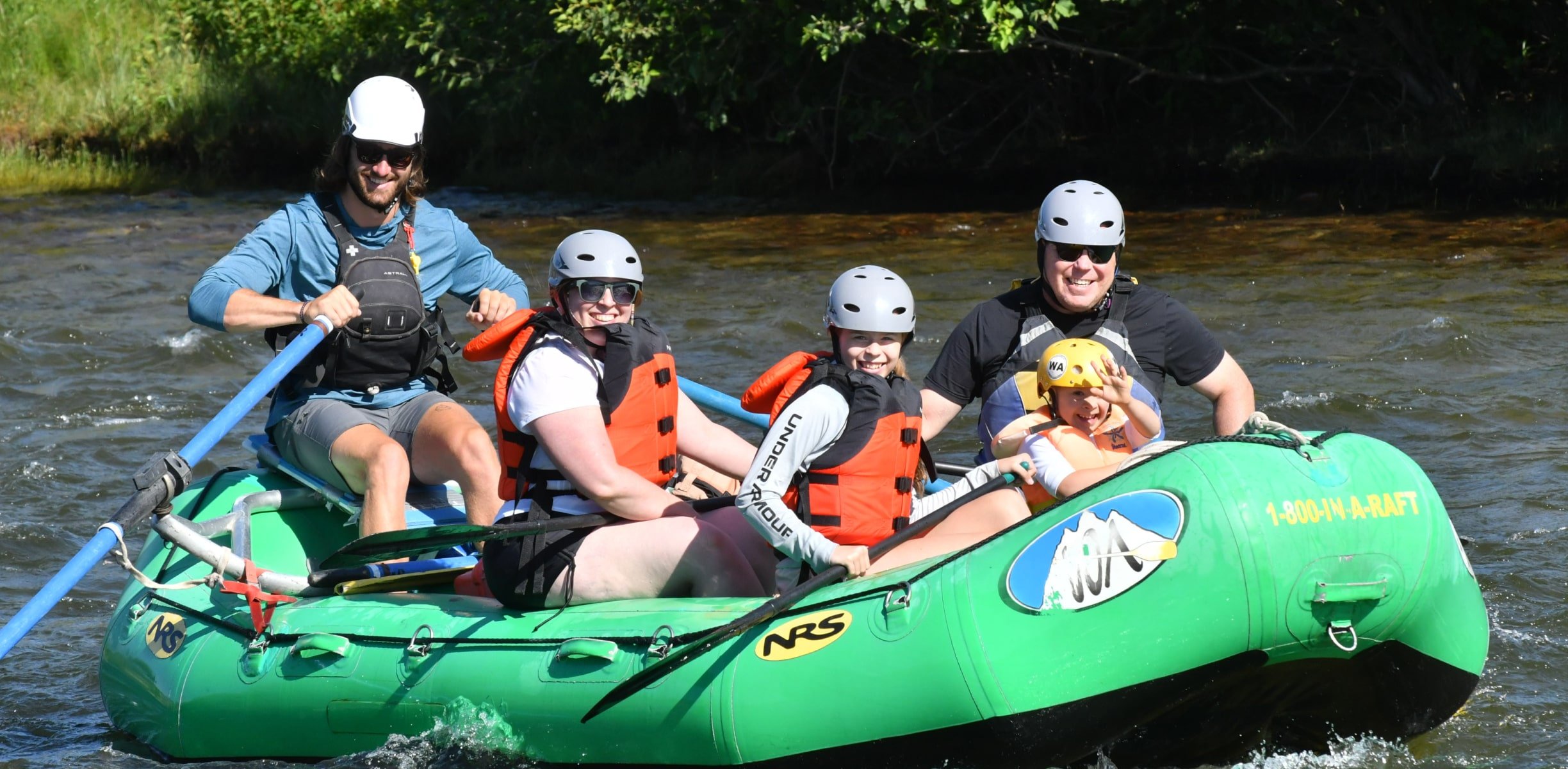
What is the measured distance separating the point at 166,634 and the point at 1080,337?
2593mm

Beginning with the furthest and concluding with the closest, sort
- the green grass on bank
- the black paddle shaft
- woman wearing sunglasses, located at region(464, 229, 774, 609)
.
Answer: the green grass on bank → woman wearing sunglasses, located at region(464, 229, 774, 609) → the black paddle shaft

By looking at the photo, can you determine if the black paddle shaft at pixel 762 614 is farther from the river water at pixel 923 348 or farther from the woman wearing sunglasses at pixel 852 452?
the river water at pixel 923 348

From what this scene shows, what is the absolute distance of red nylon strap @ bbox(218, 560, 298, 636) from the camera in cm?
432

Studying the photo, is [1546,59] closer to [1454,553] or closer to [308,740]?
[1454,553]

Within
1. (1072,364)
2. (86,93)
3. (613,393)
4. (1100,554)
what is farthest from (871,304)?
(86,93)

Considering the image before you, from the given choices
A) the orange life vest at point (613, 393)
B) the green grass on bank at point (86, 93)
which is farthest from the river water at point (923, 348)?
the green grass on bank at point (86, 93)

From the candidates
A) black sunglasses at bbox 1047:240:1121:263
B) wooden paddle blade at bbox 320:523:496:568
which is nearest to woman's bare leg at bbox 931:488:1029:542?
black sunglasses at bbox 1047:240:1121:263

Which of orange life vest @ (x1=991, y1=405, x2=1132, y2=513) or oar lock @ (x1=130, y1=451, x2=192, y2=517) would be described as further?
oar lock @ (x1=130, y1=451, x2=192, y2=517)

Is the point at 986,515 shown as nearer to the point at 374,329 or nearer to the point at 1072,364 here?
the point at 1072,364

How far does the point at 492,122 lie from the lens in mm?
18266

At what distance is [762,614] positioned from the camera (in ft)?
12.0

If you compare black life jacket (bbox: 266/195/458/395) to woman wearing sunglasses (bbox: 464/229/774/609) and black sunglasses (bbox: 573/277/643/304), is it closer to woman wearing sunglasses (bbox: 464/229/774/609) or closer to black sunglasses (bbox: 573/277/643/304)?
woman wearing sunglasses (bbox: 464/229/774/609)

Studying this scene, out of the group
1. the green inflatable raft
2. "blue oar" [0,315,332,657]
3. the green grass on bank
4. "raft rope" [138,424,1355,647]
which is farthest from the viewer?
the green grass on bank

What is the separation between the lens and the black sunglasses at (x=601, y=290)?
3963 mm
